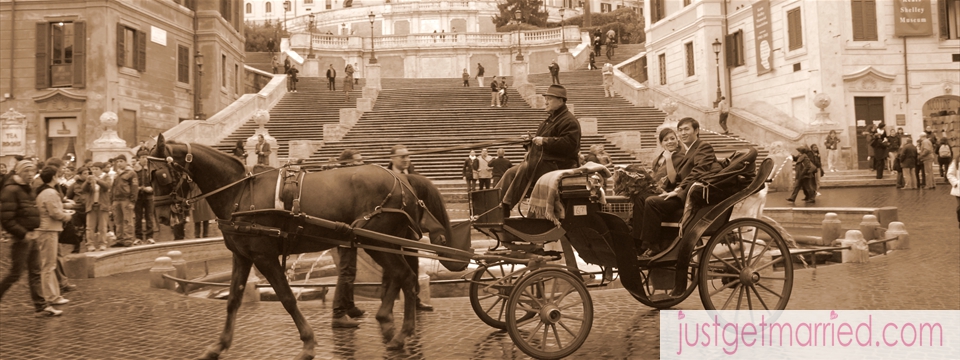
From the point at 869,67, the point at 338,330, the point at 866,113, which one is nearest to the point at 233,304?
the point at 338,330

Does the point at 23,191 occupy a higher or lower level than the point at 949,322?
higher

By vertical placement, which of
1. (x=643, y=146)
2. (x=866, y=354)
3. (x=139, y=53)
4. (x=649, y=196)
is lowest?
(x=866, y=354)

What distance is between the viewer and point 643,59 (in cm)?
4209

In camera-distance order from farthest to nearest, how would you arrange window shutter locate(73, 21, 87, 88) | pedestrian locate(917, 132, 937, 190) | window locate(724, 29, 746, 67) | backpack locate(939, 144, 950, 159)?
1. window locate(724, 29, 746, 67)
2. window shutter locate(73, 21, 87, 88)
3. backpack locate(939, 144, 950, 159)
4. pedestrian locate(917, 132, 937, 190)

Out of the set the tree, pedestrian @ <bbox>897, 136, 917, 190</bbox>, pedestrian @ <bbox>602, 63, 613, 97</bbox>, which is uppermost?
the tree

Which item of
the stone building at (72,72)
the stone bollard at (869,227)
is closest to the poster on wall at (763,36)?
the stone bollard at (869,227)

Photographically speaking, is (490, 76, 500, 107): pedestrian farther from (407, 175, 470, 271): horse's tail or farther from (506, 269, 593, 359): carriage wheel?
(506, 269, 593, 359): carriage wheel

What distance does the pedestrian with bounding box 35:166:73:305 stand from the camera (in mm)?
8070

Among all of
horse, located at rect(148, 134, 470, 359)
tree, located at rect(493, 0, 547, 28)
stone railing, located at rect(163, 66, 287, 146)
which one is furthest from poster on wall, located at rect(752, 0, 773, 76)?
tree, located at rect(493, 0, 547, 28)

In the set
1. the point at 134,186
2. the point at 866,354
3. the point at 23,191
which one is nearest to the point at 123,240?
the point at 134,186

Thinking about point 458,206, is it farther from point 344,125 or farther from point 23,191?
point 23,191

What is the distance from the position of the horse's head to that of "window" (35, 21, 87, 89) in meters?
24.1

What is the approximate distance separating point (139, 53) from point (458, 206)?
641 inches

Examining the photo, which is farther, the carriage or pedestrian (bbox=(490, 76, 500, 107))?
pedestrian (bbox=(490, 76, 500, 107))
